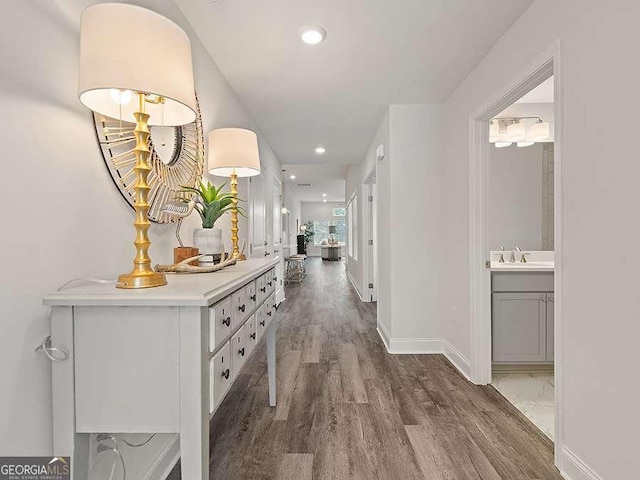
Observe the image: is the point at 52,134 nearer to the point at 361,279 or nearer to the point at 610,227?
the point at 610,227

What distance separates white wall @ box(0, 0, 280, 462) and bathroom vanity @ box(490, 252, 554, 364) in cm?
273

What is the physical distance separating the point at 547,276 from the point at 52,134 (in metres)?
3.28

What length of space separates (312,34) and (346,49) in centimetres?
30

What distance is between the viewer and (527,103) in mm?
3350

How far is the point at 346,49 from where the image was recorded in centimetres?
229

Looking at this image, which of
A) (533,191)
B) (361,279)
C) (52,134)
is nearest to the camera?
(52,134)

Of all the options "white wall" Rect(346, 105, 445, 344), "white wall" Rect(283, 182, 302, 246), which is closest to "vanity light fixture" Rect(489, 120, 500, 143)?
"white wall" Rect(346, 105, 445, 344)

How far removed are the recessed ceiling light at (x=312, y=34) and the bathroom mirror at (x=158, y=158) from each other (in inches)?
33.6

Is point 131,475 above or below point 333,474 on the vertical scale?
above

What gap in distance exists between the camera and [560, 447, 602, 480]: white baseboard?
→ 1.43 metres

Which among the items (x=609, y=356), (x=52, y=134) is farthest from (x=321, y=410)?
(x=52, y=134)

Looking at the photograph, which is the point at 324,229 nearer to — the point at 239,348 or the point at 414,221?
the point at 414,221

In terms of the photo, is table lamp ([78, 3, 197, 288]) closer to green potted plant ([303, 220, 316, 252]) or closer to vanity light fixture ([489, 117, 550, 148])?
vanity light fixture ([489, 117, 550, 148])

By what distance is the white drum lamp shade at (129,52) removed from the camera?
944mm
